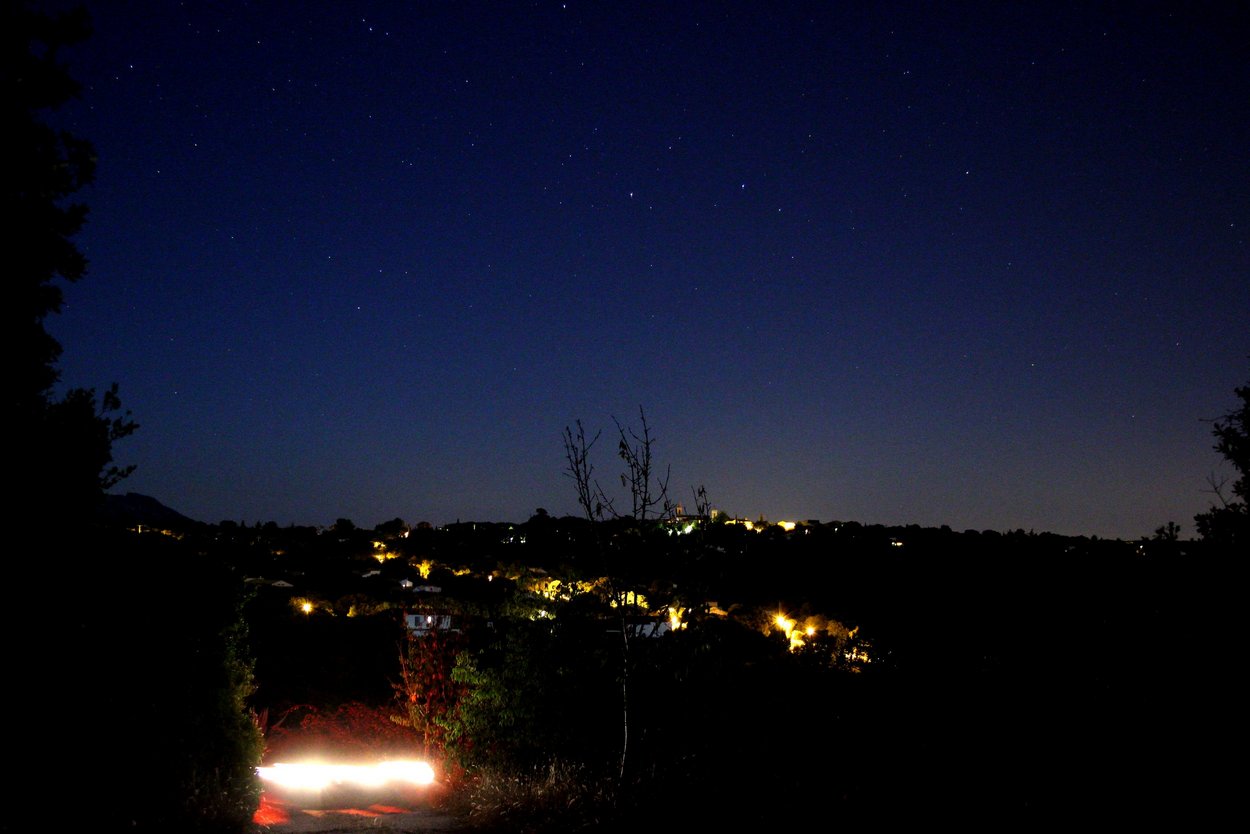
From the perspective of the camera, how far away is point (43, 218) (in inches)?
301

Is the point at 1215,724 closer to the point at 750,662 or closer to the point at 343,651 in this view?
the point at 750,662

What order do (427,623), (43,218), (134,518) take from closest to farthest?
(43,218)
(427,623)
(134,518)

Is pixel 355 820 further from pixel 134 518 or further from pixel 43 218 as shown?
pixel 134 518

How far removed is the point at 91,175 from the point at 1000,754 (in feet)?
32.4

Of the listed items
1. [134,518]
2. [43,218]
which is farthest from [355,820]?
[134,518]

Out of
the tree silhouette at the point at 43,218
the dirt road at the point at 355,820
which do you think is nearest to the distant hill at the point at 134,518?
the tree silhouette at the point at 43,218

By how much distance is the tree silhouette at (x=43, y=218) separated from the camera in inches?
292

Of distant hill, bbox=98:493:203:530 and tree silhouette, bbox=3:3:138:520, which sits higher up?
tree silhouette, bbox=3:3:138:520

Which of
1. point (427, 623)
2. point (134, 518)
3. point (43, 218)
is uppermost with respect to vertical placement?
point (43, 218)

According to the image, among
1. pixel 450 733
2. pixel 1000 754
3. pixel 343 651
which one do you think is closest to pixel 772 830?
Answer: pixel 1000 754

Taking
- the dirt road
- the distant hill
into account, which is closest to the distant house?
the dirt road

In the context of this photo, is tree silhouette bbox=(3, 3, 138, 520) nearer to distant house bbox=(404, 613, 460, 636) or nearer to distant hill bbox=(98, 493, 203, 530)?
distant hill bbox=(98, 493, 203, 530)

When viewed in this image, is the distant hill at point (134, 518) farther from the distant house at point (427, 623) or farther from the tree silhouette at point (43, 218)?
the distant house at point (427, 623)

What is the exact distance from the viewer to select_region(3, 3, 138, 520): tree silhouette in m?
7.41
